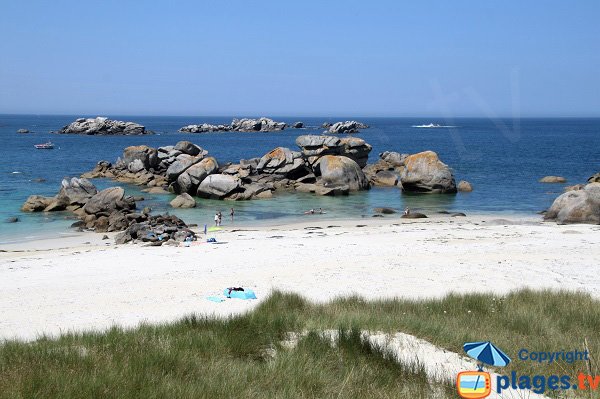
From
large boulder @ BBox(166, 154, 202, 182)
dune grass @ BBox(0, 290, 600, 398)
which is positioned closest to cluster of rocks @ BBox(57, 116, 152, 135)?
large boulder @ BBox(166, 154, 202, 182)

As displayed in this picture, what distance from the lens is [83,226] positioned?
92.8ft

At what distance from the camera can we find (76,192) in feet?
114

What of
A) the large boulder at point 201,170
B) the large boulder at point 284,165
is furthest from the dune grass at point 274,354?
the large boulder at point 284,165

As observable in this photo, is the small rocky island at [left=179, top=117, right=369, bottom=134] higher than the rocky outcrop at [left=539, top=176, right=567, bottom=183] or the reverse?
higher

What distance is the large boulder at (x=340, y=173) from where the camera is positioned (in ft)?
139

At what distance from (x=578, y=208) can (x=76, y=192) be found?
29.7 m

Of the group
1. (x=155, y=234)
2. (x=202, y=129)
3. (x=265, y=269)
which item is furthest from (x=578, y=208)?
(x=202, y=129)

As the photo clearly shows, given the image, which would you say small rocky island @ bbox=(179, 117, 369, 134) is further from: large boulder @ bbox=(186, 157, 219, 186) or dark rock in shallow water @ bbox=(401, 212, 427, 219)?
dark rock in shallow water @ bbox=(401, 212, 427, 219)

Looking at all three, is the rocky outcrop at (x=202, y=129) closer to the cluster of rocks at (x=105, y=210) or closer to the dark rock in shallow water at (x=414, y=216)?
the cluster of rocks at (x=105, y=210)

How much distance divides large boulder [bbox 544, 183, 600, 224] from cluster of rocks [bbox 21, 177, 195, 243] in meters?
19.7

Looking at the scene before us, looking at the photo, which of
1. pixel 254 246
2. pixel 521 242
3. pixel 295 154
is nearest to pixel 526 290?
pixel 521 242

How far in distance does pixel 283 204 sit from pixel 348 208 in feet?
14.4

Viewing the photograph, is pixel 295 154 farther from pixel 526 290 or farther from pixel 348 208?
pixel 526 290

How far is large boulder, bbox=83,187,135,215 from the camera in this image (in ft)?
100
